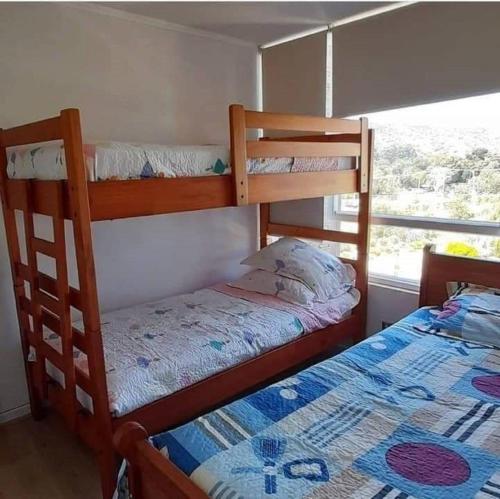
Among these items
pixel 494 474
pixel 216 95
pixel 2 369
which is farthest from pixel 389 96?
pixel 2 369

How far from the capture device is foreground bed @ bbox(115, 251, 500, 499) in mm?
1120

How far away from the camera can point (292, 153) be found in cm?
222

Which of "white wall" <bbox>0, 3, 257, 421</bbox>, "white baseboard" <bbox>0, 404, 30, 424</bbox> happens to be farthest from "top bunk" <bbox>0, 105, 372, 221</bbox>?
"white baseboard" <bbox>0, 404, 30, 424</bbox>

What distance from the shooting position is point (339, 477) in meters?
1.15

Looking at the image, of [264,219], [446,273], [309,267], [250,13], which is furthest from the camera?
[264,219]

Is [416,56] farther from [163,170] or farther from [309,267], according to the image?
[163,170]

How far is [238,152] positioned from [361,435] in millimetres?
1294

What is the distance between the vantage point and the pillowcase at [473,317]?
1.93 meters

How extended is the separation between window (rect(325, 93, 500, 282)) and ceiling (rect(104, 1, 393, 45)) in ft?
2.31

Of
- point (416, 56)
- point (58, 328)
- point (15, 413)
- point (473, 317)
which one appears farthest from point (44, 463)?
point (416, 56)

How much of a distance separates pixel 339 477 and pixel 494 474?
0.42m

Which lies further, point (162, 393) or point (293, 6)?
point (293, 6)

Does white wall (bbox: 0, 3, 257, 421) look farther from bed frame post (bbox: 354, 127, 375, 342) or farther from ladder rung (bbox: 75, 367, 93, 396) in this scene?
bed frame post (bbox: 354, 127, 375, 342)

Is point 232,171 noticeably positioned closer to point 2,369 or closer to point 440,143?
point 440,143
